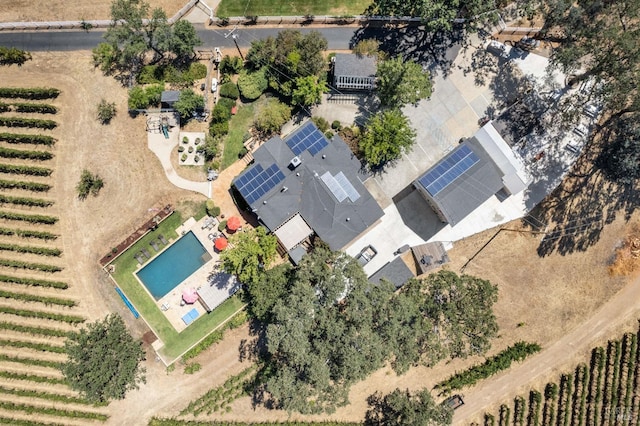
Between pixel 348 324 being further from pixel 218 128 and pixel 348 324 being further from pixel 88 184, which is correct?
pixel 88 184

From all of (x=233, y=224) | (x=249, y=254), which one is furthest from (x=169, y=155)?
(x=249, y=254)

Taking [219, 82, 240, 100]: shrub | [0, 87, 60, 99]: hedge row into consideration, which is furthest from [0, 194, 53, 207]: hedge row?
[219, 82, 240, 100]: shrub

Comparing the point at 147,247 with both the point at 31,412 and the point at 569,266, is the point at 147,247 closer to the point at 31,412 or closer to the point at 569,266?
the point at 31,412

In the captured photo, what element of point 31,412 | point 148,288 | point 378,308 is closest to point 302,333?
→ point 378,308

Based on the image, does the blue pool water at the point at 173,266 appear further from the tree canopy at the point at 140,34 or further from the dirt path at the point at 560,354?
the dirt path at the point at 560,354

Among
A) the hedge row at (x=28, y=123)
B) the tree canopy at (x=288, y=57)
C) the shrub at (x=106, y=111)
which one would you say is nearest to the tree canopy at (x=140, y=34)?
the shrub at (x=106, y=111)

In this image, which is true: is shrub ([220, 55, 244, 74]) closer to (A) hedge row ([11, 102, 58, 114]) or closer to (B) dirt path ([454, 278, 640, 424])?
(A) hedge row ([11, 102, 58, 114])
